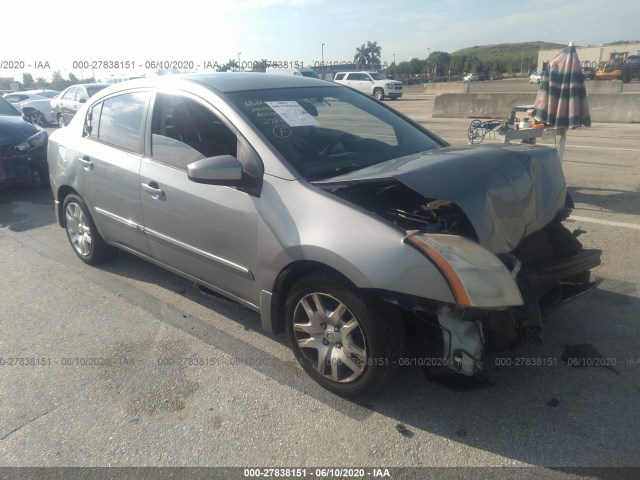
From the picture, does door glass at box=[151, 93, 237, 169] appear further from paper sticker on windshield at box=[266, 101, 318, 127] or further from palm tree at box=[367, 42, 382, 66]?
palm tree at box=[367, 42, 382, 66]

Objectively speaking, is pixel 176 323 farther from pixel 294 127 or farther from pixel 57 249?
pixel 57 249

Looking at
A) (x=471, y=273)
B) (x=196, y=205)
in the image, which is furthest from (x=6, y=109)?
(x=471, y=273)

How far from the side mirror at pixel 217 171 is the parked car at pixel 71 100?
580 inches

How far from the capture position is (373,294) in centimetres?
258

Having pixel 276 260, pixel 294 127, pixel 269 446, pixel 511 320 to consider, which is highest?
pixel 294 127

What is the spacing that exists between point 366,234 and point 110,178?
98.9 inches

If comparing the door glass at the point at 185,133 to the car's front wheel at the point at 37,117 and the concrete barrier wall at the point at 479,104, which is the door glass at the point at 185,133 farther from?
the car's front wheel at the point at 37,117

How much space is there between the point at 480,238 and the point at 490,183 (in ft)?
1.13

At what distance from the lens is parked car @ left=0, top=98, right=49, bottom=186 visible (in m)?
7.37

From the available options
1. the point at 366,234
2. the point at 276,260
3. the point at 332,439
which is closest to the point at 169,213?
the point at 276,260

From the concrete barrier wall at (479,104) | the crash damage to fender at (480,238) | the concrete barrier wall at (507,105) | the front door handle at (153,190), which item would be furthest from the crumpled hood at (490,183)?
the concrete barrier wall at (479,104)

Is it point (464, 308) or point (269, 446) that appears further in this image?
point (269, 446)

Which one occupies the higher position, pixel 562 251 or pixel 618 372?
pixel 562 251

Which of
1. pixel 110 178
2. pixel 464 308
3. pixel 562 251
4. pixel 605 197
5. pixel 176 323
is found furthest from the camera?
pixel 605 197
